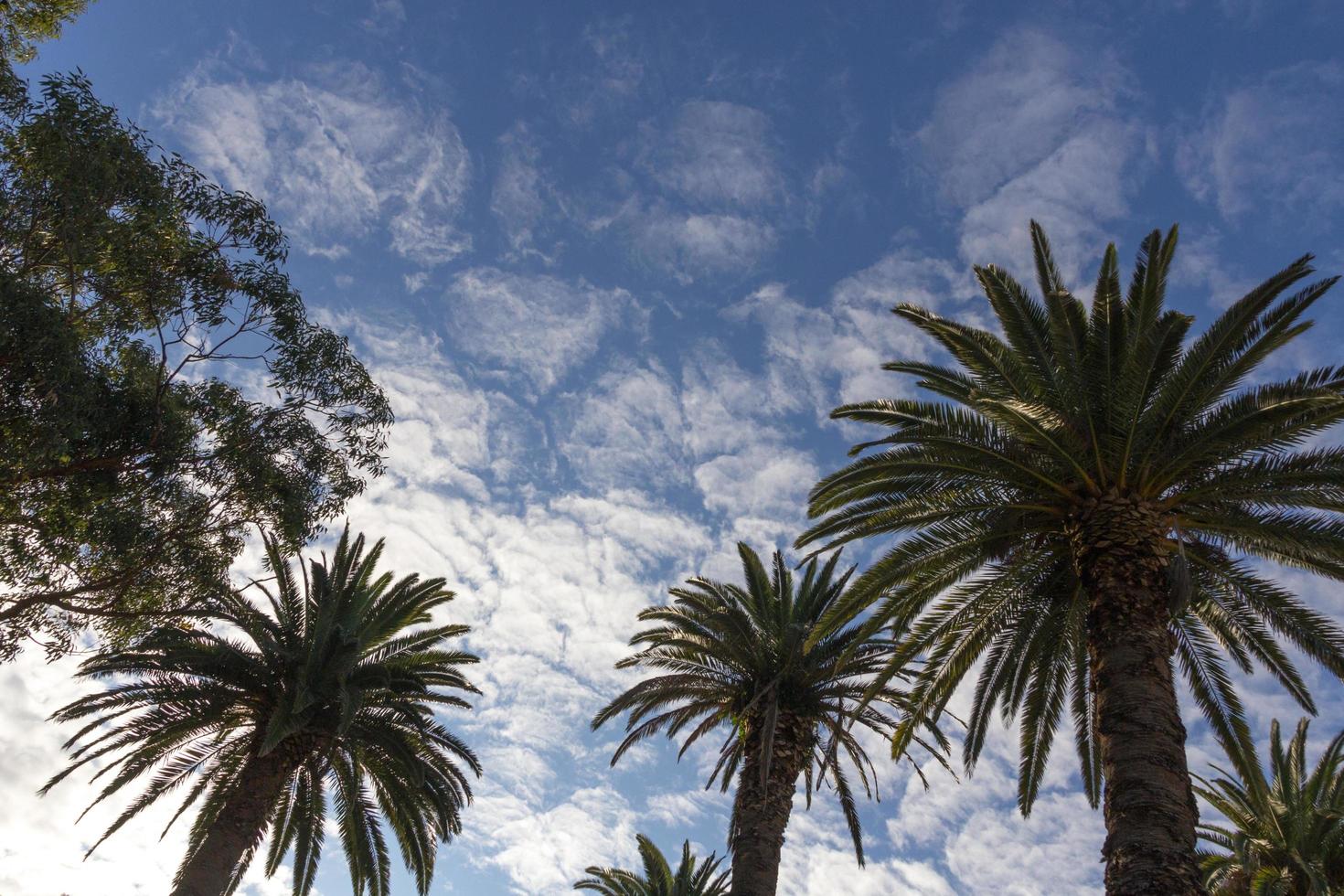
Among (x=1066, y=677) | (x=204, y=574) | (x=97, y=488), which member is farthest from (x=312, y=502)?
(x=1066, y=677)

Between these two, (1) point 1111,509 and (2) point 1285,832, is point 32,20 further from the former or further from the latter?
(2) point 1285,832

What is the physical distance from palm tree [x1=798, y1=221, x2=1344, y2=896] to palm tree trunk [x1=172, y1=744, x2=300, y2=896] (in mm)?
12027

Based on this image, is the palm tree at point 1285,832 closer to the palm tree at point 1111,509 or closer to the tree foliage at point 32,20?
the palm tree at point 1111,509

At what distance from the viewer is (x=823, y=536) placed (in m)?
13.4

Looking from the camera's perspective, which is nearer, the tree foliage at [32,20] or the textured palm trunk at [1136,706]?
the textured palm trunk at [1136,706]

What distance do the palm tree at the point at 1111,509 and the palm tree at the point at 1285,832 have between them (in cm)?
971

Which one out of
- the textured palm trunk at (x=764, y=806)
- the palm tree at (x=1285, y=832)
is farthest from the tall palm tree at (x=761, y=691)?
the palm tree at (x=1285, y=832)

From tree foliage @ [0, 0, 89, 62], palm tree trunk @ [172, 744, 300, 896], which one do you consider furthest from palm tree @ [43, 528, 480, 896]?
tree foliage @ [0, 0, 89, 62]

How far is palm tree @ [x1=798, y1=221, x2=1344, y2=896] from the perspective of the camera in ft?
33.9

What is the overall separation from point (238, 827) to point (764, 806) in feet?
33.4

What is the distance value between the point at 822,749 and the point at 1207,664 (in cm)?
829

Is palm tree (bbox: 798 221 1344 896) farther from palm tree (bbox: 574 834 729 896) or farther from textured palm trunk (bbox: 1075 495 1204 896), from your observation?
palm tree (bbox: 574 834 729 896)

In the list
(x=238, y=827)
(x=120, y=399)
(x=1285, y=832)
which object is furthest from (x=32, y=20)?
(x=1285, y=832)

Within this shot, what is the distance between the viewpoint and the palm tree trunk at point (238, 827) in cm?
1593
